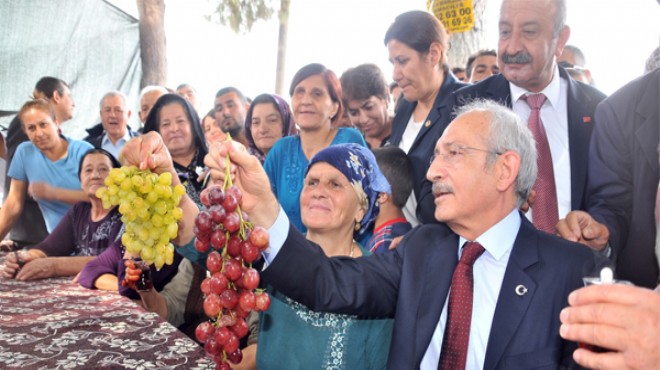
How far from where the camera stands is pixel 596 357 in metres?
0.99

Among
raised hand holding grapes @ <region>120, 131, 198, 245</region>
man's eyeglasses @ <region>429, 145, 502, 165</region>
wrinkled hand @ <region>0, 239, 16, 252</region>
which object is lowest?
wrinkled hand @ <region>0, 239, 16, 252</region>

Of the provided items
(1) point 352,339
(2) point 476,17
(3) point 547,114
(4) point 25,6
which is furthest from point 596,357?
(4) point 25,6

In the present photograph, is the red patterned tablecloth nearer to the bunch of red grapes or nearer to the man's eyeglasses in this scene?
the bunch of red grapes

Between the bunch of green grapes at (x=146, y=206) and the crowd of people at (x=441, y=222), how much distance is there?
0.30 feet

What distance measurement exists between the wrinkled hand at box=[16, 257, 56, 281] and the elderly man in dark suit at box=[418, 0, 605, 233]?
2342mm

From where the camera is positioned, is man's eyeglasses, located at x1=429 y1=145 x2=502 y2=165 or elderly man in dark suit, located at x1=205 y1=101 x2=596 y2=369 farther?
man's eyeglasses, located at x1=429 y1=145 x2=502 y2=165

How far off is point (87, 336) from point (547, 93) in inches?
100

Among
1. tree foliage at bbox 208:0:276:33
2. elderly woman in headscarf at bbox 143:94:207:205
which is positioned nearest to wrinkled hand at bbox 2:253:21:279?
elderly woman in headscarf at bbox 143:94:207:205

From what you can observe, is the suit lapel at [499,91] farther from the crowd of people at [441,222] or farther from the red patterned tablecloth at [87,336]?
the red patterned tablecloth at [87,336]

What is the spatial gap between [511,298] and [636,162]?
100 cm

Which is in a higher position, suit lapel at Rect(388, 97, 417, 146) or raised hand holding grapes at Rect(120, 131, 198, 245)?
suit lapel at Rect(388, 97, 417, 146)

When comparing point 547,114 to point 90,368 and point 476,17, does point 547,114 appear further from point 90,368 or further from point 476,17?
point 476,17

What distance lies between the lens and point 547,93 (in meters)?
3.01

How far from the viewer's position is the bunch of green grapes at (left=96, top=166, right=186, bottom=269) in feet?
4.92
